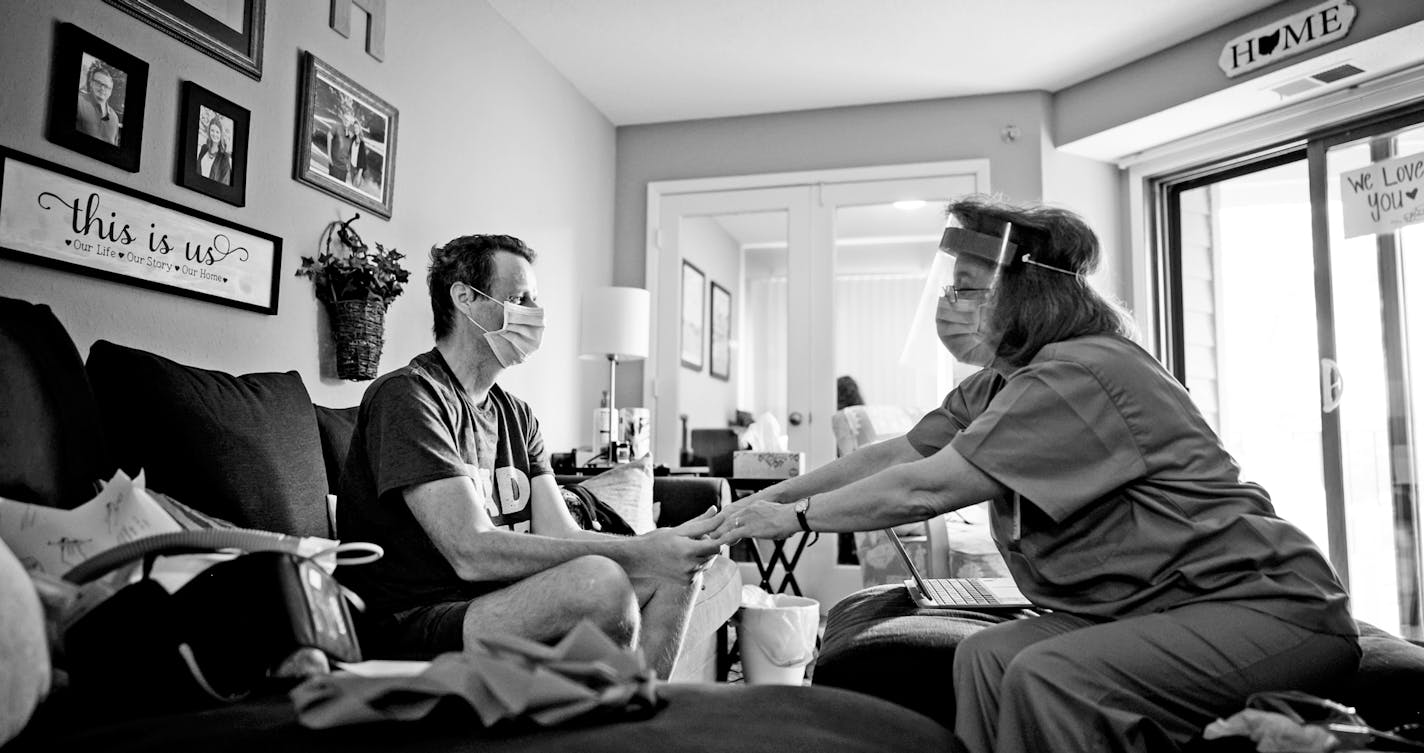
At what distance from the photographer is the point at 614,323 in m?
3.98

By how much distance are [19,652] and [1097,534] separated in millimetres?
1293

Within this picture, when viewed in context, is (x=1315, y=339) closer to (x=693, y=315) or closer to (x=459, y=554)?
(x=693, y=315)

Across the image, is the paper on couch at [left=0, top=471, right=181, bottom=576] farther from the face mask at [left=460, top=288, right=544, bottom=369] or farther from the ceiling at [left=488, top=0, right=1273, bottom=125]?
the ceiling at [left=488, top=0, right=1273, bottom=125]

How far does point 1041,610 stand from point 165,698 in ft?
4.57

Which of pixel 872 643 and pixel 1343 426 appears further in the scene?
pixel 1343 426

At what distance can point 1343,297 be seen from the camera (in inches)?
149

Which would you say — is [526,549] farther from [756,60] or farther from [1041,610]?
[756,60]

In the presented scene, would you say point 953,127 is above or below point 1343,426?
above

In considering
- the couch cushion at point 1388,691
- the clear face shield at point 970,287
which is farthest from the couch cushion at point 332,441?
the couch cushion at point 1388,691

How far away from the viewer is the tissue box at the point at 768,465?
148 inches

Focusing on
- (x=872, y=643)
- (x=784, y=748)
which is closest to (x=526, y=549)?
(x=872, y=643)

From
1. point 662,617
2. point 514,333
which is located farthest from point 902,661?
point 514,333

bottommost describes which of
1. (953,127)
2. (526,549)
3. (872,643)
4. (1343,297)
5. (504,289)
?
(872,643)

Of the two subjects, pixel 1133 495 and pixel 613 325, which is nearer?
pixel 1133 495
